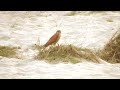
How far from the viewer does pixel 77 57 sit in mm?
9164

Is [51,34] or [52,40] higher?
[52,40]

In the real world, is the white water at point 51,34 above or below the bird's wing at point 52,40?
below

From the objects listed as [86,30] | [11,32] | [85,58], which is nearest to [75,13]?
[86,30]

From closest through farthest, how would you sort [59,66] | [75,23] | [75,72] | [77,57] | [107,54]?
[75,72], [59,66], [77,57], [107,54], [75,23]

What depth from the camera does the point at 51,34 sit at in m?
12.3

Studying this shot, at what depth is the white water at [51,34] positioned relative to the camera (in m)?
7.78

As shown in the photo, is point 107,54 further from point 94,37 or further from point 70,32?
point 70,32

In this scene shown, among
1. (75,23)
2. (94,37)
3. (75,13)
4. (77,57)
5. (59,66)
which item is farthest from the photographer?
(75,13)

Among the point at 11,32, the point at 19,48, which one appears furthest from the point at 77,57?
the point at 11,32

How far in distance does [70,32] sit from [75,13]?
9.58ft

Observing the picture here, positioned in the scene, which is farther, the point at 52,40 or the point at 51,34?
the point at 51,34

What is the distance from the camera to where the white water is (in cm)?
778

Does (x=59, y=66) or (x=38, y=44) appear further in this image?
(x=38, y=44)

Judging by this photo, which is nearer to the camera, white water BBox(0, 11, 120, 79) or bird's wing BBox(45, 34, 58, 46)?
white water BBox(0, 11, 120, 79)
